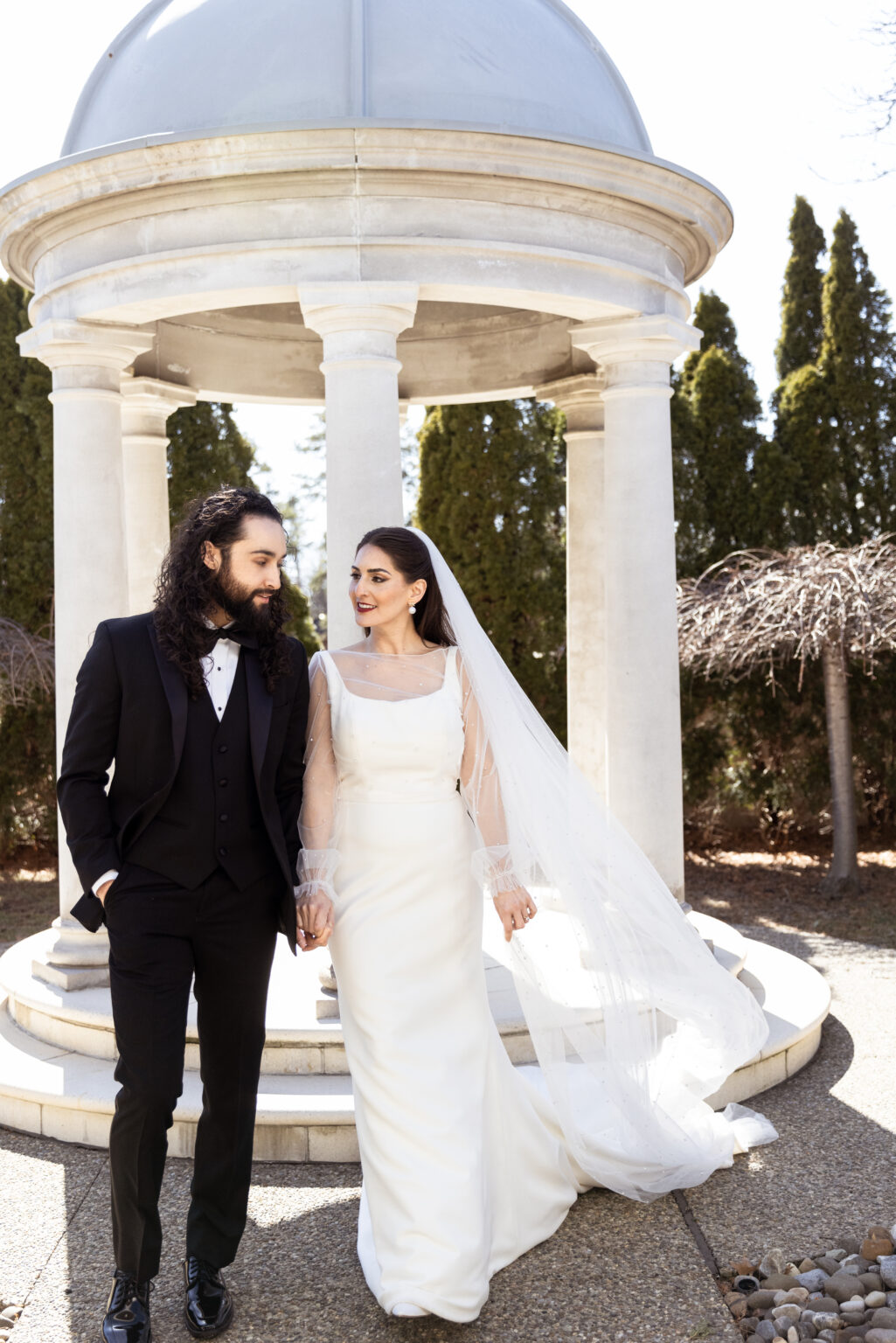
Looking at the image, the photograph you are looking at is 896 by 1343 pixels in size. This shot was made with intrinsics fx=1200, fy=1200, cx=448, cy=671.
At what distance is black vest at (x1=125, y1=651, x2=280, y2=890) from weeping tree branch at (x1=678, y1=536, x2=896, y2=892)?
917 cm

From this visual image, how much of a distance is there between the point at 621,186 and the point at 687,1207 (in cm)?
612

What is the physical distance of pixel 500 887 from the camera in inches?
198

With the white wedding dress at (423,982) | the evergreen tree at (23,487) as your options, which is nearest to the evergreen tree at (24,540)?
the evergreen tree at (23,487)

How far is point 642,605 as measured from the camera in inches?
339

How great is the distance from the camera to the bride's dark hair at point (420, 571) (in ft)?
16.6

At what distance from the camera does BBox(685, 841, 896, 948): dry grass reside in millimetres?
12883

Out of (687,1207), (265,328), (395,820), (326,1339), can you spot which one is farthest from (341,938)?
(265,328)

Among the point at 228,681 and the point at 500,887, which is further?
the point at 500,887

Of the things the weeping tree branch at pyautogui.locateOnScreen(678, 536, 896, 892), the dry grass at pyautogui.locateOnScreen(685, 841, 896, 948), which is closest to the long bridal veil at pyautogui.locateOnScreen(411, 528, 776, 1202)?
→ the dry grass at pyautogui.locateOnScreen(685, 841, 896, 948)

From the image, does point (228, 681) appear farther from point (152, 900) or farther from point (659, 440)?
point (659, 440)

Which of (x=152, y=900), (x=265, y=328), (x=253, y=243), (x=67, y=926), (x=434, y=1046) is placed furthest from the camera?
(x=265, y=328)

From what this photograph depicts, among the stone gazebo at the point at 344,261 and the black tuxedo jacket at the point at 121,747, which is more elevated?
the stone gazebo at the point at 344,261

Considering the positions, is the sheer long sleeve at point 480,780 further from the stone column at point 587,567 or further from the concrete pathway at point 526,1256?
the stone column at point 587,567

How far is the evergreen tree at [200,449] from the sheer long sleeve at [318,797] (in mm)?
11795
